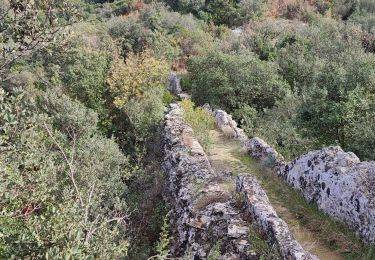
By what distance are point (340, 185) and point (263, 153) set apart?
6.42 m

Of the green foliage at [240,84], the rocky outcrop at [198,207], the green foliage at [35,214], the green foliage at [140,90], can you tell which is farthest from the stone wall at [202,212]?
the green foliage at [240,84]

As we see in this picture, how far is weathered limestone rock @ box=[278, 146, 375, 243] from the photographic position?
11.2 meters

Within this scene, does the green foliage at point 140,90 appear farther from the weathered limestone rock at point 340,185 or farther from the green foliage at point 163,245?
the green foliage at point 163,245

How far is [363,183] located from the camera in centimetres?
1188

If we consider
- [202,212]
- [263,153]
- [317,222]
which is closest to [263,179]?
[263,153]

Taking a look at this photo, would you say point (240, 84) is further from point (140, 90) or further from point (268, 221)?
point (268, 221)

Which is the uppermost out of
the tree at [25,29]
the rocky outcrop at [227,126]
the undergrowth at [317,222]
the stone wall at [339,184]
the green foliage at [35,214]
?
the tree at [25,29]

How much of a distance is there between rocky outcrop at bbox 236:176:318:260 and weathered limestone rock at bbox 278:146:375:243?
1834 millimetres

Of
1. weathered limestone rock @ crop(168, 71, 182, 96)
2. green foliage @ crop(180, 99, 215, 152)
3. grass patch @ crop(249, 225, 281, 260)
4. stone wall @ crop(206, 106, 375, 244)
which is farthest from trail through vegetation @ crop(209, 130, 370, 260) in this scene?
weathered limestone rock @ crop(168, 71, 182, 96)

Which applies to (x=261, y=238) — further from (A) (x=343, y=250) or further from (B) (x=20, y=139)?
(B) (x=20, y=139)

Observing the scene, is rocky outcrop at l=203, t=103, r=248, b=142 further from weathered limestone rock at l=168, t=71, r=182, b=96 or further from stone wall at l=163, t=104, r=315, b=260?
weathered limestone rock at l=168, t=71, r=182, b=96

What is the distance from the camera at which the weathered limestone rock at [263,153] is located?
17.7 m

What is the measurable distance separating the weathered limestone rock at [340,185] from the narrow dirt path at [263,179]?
866mm

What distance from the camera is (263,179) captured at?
1695cm
